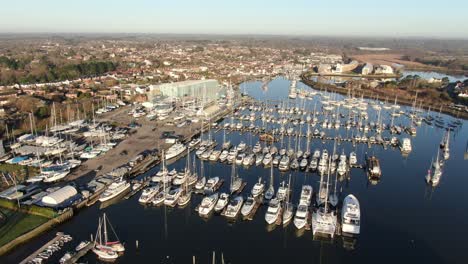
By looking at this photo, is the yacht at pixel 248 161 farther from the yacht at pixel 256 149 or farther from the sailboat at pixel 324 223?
the sailboat at pixel 324 223

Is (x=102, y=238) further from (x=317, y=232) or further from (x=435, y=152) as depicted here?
(x=435, y=152)

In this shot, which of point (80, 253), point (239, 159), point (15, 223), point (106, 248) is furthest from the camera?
point (239, 159)

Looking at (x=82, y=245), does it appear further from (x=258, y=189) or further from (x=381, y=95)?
(x=381, y=95)

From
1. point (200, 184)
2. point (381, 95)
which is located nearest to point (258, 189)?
point (200, 184)

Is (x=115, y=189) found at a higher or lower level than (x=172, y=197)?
higher

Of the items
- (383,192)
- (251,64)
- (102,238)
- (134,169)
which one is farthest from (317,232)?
(251,64)

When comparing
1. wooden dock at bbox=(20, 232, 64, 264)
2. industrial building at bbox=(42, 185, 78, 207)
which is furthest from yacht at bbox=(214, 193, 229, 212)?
industrial building at bbox=(42, 185, 78, 207)
